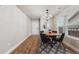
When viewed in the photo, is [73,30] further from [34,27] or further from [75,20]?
[34,27]

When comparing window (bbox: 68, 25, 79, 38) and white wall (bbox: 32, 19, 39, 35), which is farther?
white wall (bbox: 32, 19, 39, 35)

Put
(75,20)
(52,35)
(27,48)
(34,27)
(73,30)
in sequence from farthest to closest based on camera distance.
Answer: (34,27)
(52,35)
(27,48)
(73,30)
(75,20)

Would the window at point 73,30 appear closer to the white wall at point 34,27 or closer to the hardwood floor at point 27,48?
the hardwood floor at point 27,48

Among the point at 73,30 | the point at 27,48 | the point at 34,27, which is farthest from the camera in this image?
the point at 34,27

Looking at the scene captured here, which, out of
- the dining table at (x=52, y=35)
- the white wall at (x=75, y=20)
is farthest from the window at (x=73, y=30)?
the dining table at (x=52, y=35)

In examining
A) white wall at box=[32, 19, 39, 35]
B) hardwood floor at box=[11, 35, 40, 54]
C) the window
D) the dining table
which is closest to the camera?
hardwood floor at box=[11, 35, 40, 54]

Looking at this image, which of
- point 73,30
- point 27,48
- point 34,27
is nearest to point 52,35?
point 73,30

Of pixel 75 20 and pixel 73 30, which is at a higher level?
pixel 75 20

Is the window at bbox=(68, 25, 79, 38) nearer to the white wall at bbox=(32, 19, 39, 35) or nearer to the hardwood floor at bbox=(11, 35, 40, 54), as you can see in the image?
the hardwood floor at bbox=(11, 35, 40, 54)

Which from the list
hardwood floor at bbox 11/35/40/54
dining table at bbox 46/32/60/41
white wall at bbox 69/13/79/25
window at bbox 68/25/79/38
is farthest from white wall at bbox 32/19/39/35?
white wall at bbox 69/13/79/25

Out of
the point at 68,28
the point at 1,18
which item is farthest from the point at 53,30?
the point at 1,18
